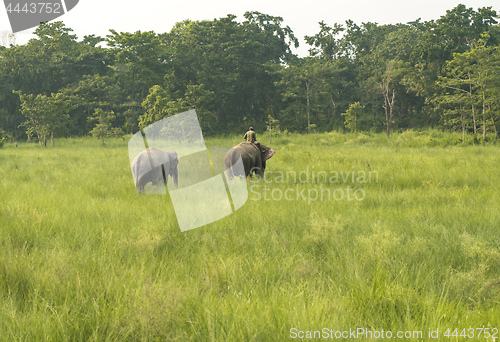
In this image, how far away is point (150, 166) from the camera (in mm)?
5934

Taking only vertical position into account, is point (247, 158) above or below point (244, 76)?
below

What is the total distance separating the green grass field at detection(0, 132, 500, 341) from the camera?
75.1 inches

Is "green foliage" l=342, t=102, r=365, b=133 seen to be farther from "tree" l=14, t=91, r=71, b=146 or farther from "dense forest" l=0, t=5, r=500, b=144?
"tree" l=14, t=91, r=71, b=146

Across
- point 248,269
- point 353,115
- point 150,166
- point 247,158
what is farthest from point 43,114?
point 248,269

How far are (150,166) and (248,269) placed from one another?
370 centimetres

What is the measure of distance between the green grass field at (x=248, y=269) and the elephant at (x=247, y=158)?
1792 millimetres

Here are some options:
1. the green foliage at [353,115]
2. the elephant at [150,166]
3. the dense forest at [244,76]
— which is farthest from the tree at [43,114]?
the green foliage at [353,115]

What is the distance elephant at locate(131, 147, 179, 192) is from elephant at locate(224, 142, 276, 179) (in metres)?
1.65

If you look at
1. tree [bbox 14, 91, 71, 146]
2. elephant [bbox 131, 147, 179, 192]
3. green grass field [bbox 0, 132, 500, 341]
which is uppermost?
tree [bbox 14, 91, 71, 146]

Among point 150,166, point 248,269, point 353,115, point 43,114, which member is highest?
point 43,114

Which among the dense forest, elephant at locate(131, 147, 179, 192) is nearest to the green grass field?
Answer: elephant at locate(131, 147, 179, 192)

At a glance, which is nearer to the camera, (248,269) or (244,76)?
(248,269)

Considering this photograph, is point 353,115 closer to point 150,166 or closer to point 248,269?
point 150,166

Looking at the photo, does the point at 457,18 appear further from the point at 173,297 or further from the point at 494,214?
the point at 173,297
